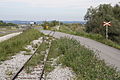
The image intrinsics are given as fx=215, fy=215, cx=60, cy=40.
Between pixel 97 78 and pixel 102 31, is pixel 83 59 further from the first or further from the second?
pixel 102 31

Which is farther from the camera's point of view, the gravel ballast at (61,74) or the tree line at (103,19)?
the tree line at (103,19)

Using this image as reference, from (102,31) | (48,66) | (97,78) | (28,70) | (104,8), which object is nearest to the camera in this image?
(97,78)

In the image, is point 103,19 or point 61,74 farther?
point 103,19

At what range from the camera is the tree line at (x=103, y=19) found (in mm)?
41531

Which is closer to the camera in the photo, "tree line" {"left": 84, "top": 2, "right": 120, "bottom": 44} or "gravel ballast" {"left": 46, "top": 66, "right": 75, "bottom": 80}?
"gravel ballast" {"left": 46, "top": 66, "right": 75, "bottom": 80}

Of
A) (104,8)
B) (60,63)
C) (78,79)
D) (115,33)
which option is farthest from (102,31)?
(78,79)

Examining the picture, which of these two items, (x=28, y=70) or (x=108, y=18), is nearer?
(x=28, y=70)

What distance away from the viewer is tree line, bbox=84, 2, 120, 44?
41.5 meters

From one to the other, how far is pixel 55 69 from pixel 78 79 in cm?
210

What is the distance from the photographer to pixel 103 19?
42094 millimetres

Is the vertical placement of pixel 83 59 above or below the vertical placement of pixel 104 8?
below

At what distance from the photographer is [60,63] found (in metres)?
11.7

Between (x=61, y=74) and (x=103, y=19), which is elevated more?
(x=103, y=19)

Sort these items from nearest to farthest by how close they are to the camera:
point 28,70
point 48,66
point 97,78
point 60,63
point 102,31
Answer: point 97,78, point 28,70, point 48,66, point 60,63, point 102,31
